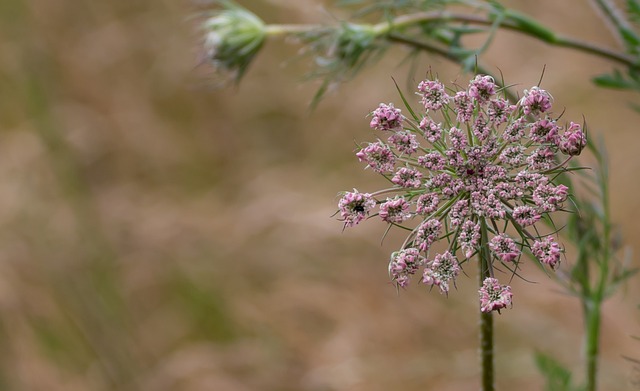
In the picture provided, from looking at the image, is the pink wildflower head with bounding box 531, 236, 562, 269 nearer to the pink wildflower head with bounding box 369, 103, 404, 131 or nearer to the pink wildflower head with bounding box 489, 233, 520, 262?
the pink wildflower head with bounding box 489, 233, 520, 262

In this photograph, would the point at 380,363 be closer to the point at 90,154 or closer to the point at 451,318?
the point at 451,318

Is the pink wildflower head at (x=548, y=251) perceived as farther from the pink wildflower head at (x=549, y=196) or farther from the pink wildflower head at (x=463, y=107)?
the pink wildflower head at (x=463, y=107)

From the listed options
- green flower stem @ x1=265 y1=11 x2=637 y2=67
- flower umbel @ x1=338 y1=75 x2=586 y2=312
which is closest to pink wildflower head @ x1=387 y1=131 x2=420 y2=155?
flower umbel @ x1=338 y1=75 x2=586 y2=312

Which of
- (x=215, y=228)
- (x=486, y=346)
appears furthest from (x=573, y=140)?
(x=215, y=228)

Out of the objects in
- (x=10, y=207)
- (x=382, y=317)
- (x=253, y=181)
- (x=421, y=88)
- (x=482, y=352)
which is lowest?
(x=482, y=352)

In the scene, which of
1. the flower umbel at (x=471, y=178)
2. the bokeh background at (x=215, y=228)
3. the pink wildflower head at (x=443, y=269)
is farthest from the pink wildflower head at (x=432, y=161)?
the bokeh background at (x=215, y=228)

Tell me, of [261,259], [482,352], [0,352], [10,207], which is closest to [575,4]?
[261,259]

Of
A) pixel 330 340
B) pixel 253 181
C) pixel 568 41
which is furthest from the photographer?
pixel 253 181
